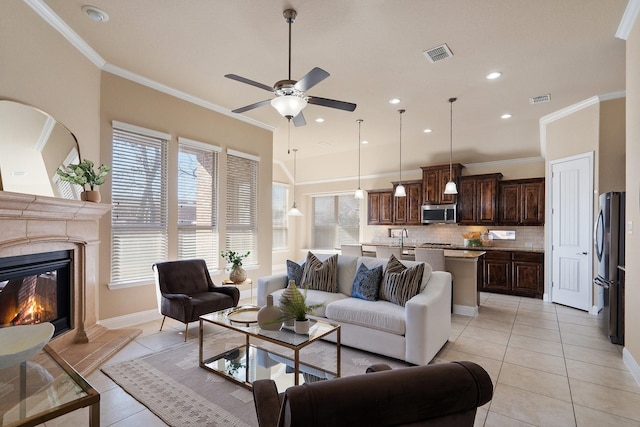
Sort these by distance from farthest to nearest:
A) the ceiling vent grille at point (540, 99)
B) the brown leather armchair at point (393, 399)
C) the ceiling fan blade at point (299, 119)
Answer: the ceiling vent grille at point (540, 99)
the ceiling fan blade at point (299, 119)
the brown leather armchair at point (393, 399)

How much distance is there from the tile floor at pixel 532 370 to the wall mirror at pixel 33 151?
68.8 inches

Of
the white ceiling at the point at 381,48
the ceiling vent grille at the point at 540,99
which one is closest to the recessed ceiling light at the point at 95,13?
the white ceiling at the point at 381,48

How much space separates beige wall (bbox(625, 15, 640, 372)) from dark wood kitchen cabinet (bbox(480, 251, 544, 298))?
2.88 m

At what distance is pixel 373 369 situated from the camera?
1579 mm

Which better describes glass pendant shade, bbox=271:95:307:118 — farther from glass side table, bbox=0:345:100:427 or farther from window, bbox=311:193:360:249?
window, bbox=311:193:360:249

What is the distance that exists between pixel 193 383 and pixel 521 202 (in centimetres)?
645

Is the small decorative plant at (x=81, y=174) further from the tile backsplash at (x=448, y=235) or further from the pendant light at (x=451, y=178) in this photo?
the tile backsplash at (x=448, y=235)

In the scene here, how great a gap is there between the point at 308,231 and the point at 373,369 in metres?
8.02

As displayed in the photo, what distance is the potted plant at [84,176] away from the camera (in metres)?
3.11

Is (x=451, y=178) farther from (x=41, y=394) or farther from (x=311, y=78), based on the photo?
(x=41, y=394)

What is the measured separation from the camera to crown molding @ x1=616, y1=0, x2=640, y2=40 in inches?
105

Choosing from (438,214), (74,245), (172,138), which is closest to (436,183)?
(438,214)

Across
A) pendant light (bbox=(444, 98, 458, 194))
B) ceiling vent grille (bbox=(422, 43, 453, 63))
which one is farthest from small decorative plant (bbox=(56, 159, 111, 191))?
pendant light (bbox=(444, 98, 458, 194))

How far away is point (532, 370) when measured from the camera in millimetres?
2900
